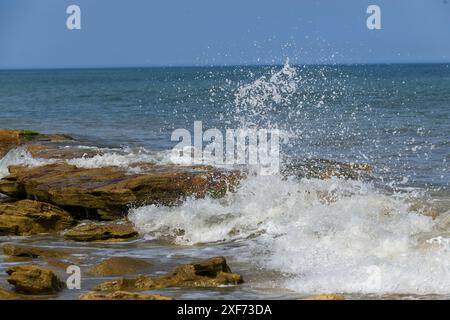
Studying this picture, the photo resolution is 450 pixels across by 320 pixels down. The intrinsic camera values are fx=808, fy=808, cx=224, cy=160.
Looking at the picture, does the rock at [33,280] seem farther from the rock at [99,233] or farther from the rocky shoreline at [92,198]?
the rock at [99,233]

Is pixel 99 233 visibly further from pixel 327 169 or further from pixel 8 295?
pixel 327 169

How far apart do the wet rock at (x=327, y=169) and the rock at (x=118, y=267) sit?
16.6 feet

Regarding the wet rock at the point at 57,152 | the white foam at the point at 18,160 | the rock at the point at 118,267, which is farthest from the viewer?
the wet rock at the point at 57,152

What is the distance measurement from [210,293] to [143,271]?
4.49 feet

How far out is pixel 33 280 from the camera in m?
7.96

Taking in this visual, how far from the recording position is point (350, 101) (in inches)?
1423

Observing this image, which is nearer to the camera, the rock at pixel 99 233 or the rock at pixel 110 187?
the rock at pixel 99 233

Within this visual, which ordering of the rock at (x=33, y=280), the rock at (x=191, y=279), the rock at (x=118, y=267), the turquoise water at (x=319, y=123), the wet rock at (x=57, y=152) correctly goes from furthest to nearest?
the turquoise water at (x=319, y=123)
the wet rock at (x=57, y=152)
the rock at (x=118, y=267)
the rock at (x=191, y=279)
the rock at (x=33, y=280)

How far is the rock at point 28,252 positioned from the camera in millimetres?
9789

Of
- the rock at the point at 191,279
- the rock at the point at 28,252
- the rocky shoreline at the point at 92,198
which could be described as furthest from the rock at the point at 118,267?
the rock at the point at 28,252

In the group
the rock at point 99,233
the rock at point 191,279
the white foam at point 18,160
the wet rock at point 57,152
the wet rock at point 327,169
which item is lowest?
the rock at point 99,233

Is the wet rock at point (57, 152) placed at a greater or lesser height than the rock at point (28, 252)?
greater

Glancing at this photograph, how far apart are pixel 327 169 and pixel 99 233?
543cm

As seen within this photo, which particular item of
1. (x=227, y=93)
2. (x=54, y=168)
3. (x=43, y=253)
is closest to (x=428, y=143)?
(x=54, y=168)
